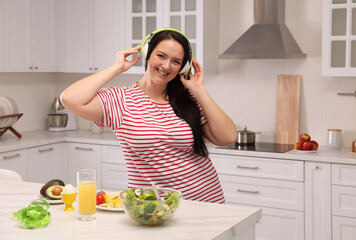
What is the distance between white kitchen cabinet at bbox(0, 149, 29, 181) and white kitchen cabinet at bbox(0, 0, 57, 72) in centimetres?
74

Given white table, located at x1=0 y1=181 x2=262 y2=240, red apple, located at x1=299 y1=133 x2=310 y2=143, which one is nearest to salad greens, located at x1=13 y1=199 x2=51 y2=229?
white table, located at x1=0 y1=181 x2=262 y2=240

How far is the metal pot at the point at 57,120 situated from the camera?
5.20 m

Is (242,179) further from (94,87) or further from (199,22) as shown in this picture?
(94,87)

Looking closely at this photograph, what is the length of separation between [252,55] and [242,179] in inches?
37.1

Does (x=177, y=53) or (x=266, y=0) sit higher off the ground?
(x=266, y=0)

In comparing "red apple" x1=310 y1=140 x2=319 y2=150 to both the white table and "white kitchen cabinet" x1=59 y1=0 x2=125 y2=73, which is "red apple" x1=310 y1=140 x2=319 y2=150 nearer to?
"white kitchen cabinet" x1=59 y1=0 x2=125 y2=73

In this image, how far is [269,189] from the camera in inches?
159

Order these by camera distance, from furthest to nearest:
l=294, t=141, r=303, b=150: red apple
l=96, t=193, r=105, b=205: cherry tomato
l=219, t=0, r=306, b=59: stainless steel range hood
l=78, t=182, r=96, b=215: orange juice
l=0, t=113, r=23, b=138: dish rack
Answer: l=0, t=113, r=23, b=138: dish rack → l=219, t=0, r=306, b=59: stainless steel range hood → l=294, t=141, r=303, b=150: red apple → l=96, t=193, r=105, b=205: cherry tomato → l=78, t=182, r=96, b=215: orange juice

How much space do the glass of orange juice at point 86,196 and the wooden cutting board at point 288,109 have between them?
9.00 feet

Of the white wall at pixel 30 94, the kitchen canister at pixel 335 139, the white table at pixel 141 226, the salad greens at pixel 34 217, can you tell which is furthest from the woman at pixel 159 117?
the white wall at pixel 30 94

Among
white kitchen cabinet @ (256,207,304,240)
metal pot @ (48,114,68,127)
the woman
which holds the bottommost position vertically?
white kitchen cabinet @ (256,207,304,240)

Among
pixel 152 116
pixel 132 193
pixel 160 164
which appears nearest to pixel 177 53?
pixel 152 116

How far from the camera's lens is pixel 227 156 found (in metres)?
4.18

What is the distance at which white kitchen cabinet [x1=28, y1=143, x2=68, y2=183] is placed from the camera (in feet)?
14.9
